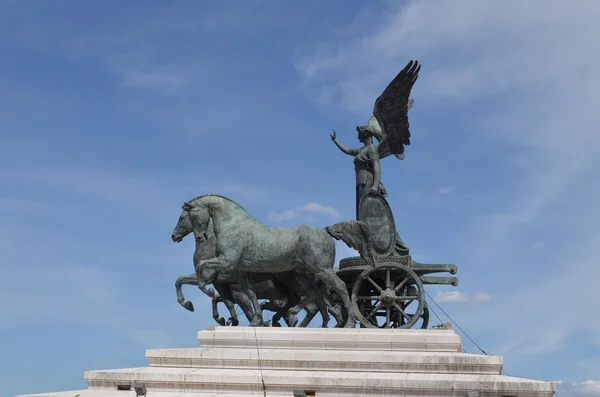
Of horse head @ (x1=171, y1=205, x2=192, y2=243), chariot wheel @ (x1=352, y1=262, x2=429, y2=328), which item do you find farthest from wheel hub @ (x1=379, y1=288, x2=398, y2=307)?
horse head @ (x1=171, y1=205, x2=192, y2=243)

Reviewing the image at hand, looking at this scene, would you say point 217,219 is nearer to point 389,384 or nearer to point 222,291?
point 222,291

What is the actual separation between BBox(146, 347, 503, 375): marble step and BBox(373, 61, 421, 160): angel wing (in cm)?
610

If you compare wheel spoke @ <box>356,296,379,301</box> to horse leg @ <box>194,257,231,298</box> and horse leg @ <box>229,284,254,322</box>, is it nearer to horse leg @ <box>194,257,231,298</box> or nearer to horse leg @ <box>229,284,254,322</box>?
horse leg @ <box>229,284,254,322</box>

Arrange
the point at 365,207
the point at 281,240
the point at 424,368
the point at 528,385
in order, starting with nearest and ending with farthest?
the point at 528,385 < the point at 424,368 < the point at 281,240 < the point at 365,207

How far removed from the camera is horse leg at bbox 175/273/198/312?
21.1m

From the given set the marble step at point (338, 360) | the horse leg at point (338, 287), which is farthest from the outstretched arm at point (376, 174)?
the marble step at point (338, 360)

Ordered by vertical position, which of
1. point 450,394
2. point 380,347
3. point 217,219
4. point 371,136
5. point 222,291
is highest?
point 371,136

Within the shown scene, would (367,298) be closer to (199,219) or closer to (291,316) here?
(291,316)

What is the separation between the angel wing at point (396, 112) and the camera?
2267cm

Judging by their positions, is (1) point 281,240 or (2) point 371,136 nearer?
(1) point 281,240

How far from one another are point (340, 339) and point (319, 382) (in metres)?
1.59

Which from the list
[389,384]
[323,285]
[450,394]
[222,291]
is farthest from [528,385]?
[222,291]

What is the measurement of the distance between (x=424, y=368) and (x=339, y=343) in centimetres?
196

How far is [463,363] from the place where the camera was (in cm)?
1875
